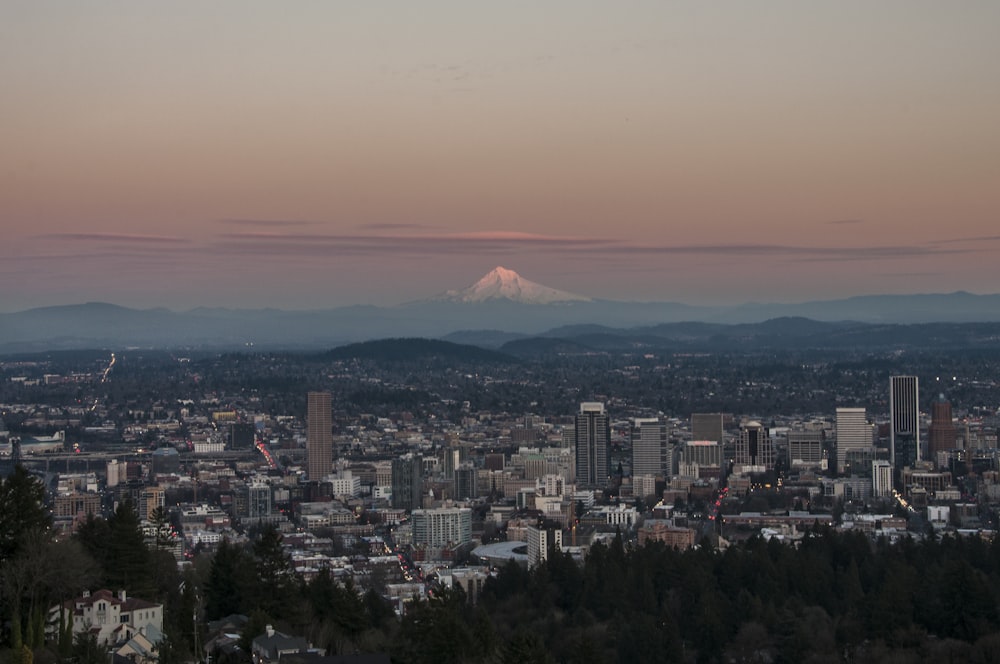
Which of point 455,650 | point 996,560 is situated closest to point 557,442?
point 996,560

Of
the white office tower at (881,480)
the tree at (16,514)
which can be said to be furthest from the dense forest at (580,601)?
the white office tower at (881,480)

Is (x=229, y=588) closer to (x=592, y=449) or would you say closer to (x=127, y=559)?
(x=127, y=559)

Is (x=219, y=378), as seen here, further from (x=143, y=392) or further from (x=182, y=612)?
(x=182, y=612)

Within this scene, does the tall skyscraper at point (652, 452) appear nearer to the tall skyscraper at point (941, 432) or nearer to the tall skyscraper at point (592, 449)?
the tall skyscraper at point (592, 449)

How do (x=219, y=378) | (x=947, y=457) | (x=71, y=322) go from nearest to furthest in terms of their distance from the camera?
(x=947, y=457) < (x=219, y=378) < (x=71, y=322)

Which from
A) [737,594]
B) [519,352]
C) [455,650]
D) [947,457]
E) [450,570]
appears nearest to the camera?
[455,650]
